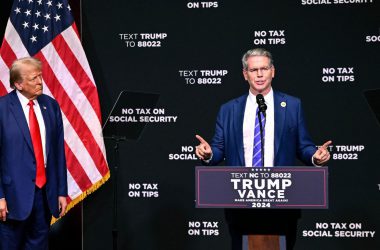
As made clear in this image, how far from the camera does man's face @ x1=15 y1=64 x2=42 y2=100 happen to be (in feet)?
12.3

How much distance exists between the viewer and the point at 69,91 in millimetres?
5152

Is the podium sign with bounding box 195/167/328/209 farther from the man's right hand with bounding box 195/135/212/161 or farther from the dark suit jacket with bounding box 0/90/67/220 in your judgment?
the dark suit jacket with bounding box 0/90/67/220

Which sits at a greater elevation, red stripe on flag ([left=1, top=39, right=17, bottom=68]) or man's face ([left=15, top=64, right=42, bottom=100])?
red stripe on flag ([left=1, top=39, right=17, bottom=68])

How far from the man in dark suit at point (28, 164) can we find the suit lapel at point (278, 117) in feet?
4.66

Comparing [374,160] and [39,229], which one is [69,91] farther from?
[374,160]

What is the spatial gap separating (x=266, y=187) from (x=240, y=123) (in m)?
0.65

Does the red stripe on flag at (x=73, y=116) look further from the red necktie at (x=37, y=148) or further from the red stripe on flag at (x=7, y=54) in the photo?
the red necktie at (x=37, y=148)

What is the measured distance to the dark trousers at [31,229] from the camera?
373 centimetres

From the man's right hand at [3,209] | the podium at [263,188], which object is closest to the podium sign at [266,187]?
the podium at [263,188]

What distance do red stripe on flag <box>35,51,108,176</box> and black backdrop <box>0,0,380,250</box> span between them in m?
0.21

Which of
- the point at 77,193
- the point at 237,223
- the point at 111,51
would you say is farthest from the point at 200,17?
the point at 237,223

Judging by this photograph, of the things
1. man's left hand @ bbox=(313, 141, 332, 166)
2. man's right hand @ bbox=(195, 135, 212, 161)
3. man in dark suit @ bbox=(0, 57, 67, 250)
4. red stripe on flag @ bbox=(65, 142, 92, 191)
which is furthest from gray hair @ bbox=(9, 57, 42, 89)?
man's left hand @ bbox=(313, 141, 332, 166)

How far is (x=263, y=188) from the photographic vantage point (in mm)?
3166

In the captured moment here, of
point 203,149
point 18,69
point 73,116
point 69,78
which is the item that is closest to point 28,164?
point 18,69
